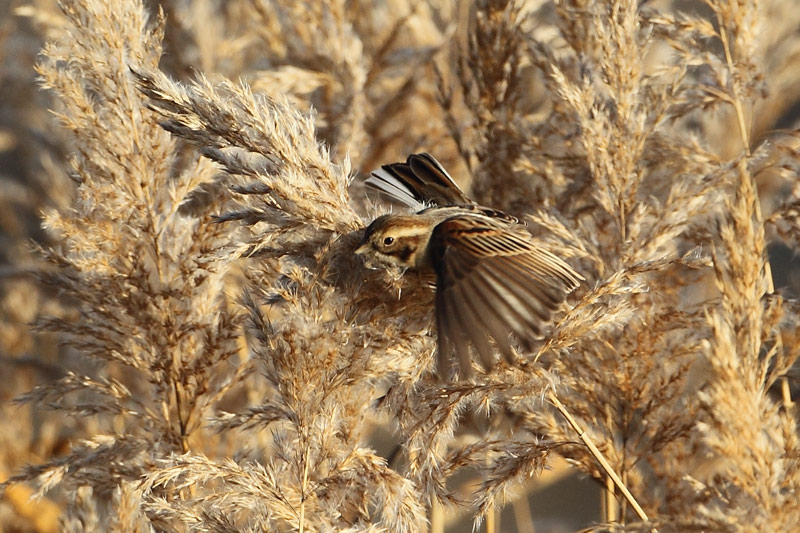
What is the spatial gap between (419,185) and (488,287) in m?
0.65

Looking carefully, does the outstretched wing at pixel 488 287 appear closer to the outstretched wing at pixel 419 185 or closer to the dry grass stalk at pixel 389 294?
the dry grass stalk at pixel 389 294

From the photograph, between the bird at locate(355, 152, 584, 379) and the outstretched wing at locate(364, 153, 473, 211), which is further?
the outstretched wing at locate(364, 153, 473, 211)

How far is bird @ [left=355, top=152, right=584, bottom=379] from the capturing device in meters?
1.37

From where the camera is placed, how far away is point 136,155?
183 cm

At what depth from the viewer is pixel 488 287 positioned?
1.48 m

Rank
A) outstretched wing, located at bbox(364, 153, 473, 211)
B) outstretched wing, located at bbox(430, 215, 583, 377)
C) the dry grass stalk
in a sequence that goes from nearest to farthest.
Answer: outstretched wing, located at bbox(430, 215, 583, 377)
the dry grass stalk
outstretched wing, located at bbox(364, 153, 473, 211)

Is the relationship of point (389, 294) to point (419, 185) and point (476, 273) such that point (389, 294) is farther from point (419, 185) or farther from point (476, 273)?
point (419, 185)

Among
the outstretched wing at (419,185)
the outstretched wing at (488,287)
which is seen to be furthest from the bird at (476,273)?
the outstretched wing at (419,185)

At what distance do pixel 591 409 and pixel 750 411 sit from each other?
0.54 meters

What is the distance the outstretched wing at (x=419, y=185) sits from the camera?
207cm

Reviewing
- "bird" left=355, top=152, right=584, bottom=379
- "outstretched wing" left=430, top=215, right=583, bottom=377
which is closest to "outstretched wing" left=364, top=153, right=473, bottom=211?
"bird" left=355, top=152, right=584, bottom=379

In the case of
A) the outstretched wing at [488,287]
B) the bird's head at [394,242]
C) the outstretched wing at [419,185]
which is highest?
the outstretched wing at [419,185]

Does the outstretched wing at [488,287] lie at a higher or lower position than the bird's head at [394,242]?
lower

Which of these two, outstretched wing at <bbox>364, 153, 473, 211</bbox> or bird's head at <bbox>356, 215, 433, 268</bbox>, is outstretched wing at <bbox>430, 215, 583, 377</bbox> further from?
outstretched wing at <bbox>364, 153, 473, 211</bbox>
